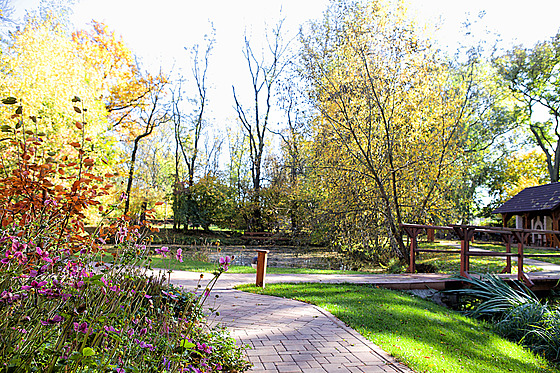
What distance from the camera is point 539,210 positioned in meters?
19.3

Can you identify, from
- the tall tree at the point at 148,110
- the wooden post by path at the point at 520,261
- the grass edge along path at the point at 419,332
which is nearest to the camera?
the grass edge along path at the point at 419,332

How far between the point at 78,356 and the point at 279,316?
3735 millimetres

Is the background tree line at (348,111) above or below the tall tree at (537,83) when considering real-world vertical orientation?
below

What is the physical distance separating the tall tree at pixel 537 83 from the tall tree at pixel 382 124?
1604cm

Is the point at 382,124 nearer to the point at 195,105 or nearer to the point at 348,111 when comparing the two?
the point at 348,111

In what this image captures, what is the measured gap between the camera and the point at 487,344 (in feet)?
15.8

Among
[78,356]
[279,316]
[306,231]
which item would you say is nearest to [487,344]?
[279,316]

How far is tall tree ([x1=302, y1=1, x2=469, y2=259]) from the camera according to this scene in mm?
10695

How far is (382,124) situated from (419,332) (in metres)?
7.61

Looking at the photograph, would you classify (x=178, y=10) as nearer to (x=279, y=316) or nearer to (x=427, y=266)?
(x=427, y=266)

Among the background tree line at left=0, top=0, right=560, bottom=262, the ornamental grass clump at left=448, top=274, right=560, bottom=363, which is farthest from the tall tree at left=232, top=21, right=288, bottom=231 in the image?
the ornamental grass clump at left=448, top=274, right=560, bottom=363

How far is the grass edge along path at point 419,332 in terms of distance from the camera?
3895mm

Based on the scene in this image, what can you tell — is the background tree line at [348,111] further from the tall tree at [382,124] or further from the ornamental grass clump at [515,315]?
the ornamental grass clump at [515,315]

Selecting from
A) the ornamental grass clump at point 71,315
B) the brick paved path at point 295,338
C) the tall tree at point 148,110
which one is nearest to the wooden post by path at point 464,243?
the brick paved path at point 295,338
